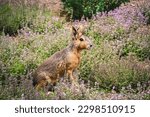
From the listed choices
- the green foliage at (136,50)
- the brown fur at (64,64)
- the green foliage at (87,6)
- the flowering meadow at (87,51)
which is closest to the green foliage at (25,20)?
the flowering meadow at (87,51)

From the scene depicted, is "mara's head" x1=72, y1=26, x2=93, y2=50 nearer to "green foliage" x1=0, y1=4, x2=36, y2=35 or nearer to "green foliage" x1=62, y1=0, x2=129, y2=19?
"green foliage" x1=0, y1=4, x2=36, y2=35

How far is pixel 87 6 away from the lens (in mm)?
14023

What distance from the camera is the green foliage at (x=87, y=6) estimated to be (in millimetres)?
13906

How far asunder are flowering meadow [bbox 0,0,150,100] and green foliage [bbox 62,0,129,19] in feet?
0.52

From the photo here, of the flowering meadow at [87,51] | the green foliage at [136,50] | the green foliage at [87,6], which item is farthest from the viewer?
the green foliage at [87,6]

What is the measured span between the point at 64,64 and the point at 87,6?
422cm

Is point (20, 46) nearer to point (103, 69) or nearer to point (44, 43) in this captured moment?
Result: point (44, 43)

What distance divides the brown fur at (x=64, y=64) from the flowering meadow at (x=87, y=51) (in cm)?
22

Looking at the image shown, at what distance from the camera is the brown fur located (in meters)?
10.0

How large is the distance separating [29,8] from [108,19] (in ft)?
6.47

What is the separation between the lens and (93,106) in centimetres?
822

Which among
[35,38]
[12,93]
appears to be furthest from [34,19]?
[12,93]

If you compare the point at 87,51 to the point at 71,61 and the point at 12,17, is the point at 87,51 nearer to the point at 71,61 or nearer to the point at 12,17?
the point at 71,61

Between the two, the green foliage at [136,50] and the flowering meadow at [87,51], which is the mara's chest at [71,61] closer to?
the flowering meadow at [87,51]
